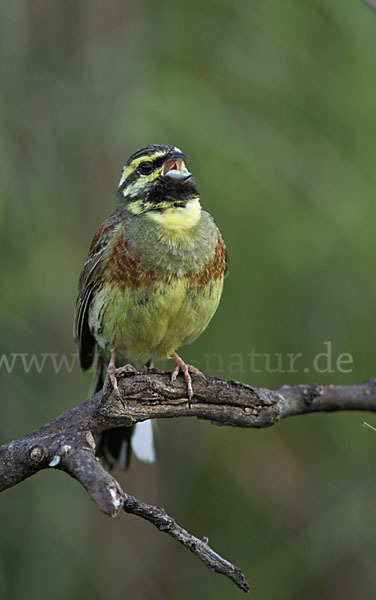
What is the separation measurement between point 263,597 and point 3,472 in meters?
2.86

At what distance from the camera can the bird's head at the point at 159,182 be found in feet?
13.8

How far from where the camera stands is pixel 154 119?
5.50 m

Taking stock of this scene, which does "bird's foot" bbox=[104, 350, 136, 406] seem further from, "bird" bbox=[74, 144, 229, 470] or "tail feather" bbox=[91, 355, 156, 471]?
"tail feather" bbox=[91, 355, 156, 471]

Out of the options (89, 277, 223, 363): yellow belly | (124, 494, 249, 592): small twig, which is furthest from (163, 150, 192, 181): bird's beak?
(124, 494, 249, 592): small twig

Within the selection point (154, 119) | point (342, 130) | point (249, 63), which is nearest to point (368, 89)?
point (342, 130)

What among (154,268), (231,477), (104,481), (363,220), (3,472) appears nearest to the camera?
(104,481)

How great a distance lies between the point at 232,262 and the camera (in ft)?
18.4

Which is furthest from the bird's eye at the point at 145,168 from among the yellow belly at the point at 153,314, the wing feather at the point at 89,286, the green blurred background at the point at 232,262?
the green blurred background at the point at 232,262

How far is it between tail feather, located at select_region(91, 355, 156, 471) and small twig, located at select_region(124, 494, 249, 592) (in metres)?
1.71

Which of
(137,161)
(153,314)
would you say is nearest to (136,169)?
(137,161)

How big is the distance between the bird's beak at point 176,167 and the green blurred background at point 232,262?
1.12m

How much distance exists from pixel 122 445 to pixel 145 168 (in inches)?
64.8

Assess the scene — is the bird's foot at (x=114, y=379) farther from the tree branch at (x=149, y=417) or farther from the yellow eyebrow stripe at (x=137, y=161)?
the yellow eyebrow stripe at (x=137, y=161)

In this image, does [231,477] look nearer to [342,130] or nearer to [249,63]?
[342,130]
